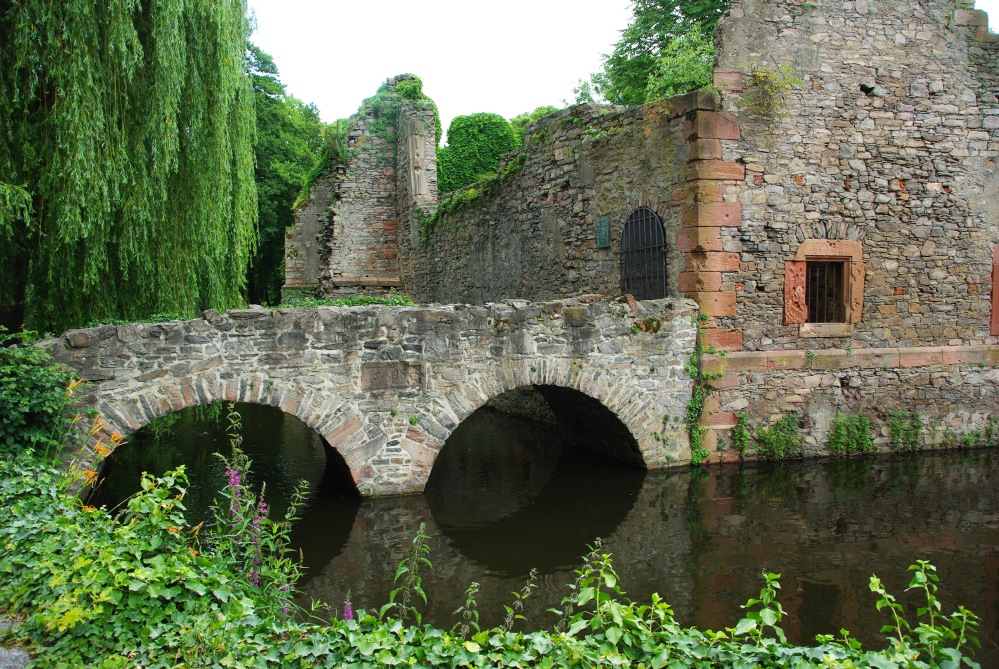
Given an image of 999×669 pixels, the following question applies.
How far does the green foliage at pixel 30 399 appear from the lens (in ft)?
20.4

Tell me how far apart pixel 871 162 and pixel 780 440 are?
13.4ft

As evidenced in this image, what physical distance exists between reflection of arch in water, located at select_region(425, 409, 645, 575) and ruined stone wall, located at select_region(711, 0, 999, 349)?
8.96ft

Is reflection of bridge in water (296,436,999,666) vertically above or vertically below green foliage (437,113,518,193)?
below

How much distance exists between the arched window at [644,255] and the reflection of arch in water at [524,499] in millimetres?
2450

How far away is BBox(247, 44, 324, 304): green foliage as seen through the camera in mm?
24766

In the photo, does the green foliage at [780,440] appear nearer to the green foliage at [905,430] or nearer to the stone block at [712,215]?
the green foliage at [905,430]

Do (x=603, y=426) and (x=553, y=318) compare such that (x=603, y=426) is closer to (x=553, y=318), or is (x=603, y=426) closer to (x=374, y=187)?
(x=553, y=318)

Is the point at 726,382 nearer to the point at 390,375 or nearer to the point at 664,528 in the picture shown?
the point at 664,528

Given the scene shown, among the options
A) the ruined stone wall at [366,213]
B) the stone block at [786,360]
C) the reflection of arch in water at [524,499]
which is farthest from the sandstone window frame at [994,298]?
the ruined stone wall at [366,213]

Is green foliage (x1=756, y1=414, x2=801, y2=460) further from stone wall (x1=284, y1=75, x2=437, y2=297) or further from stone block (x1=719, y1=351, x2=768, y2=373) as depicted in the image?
stone wall (x1=284, y1=75, x2=437, y2=297)

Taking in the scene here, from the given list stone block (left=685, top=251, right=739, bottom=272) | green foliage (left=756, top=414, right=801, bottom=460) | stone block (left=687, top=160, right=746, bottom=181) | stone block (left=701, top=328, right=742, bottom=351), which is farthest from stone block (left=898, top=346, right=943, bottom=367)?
stone block (left=687, top=160, right=746, bottom=181)

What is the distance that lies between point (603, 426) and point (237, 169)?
19.4 ft

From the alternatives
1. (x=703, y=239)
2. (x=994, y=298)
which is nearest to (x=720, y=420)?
(x=703, y=239)

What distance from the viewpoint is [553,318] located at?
344 inches
